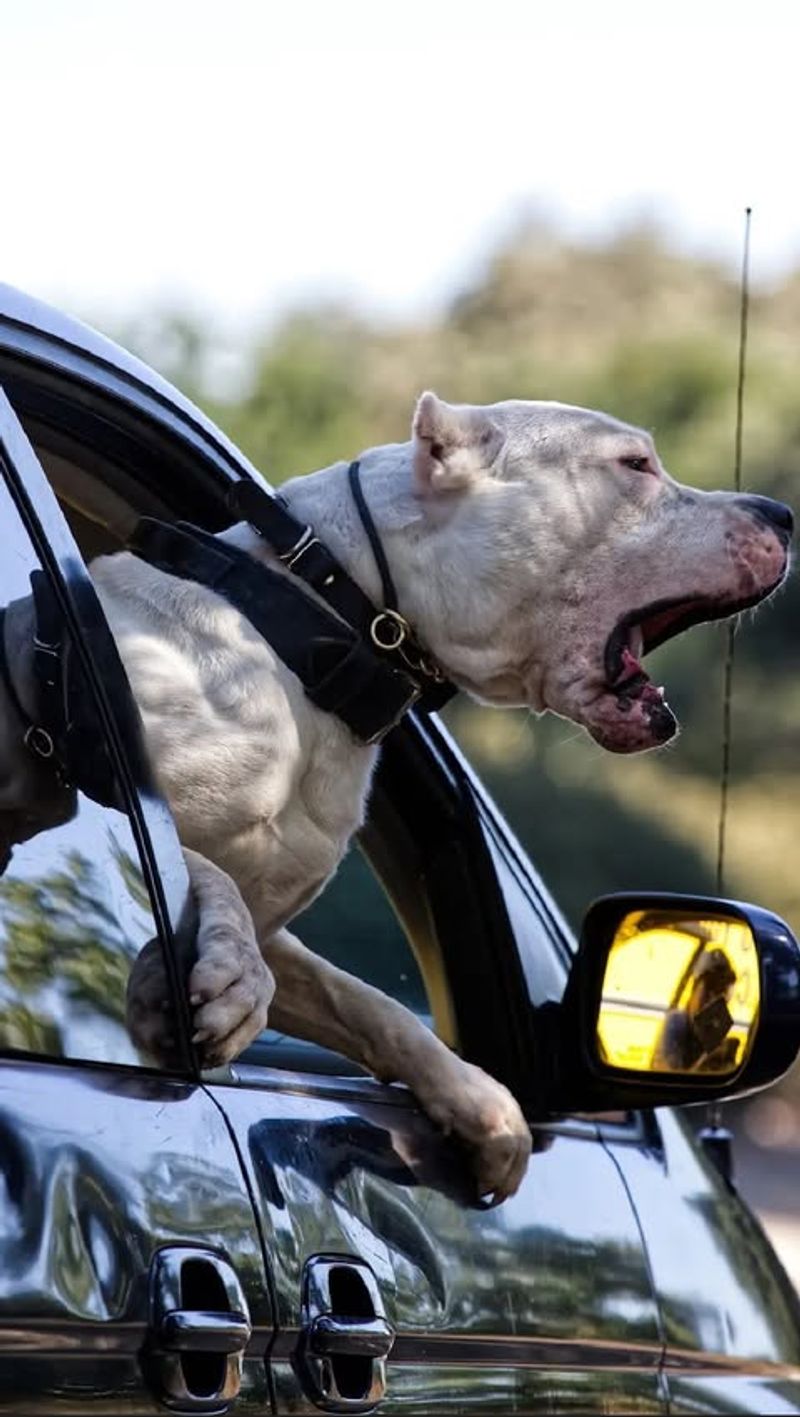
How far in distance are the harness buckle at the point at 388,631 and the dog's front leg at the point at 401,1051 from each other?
15.4 inches

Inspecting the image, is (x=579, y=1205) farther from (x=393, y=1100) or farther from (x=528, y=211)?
(x=528, y=211)

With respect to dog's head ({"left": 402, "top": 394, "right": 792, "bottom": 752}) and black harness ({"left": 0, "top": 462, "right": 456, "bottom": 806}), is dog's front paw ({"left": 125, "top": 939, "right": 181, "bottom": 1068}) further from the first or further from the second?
dog's head ({"left": 402, "top": 394, "right": 792, "bottom": 752})

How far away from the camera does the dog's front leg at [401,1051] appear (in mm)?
3064

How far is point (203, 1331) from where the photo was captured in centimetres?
232

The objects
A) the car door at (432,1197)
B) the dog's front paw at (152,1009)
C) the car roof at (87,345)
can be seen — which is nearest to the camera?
the dog's front paw at (152,1009)

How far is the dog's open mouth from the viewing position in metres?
3.96

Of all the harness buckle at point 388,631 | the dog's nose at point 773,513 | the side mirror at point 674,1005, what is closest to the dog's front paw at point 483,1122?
the side mirror at point 674,1005

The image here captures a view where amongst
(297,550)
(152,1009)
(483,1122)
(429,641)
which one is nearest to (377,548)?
(429,641)

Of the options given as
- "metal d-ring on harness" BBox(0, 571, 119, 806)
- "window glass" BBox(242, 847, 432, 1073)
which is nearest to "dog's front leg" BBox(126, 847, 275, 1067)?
"metal d-ring on harness" BBox(0, 571, 119, 806)

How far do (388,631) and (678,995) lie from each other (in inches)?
23.2

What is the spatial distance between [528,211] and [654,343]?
7.37 metres

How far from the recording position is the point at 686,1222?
3.49m

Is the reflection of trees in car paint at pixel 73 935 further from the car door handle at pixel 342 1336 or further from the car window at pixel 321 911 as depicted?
the car window at pixel 321 911

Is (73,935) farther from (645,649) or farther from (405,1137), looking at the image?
(645,649)
